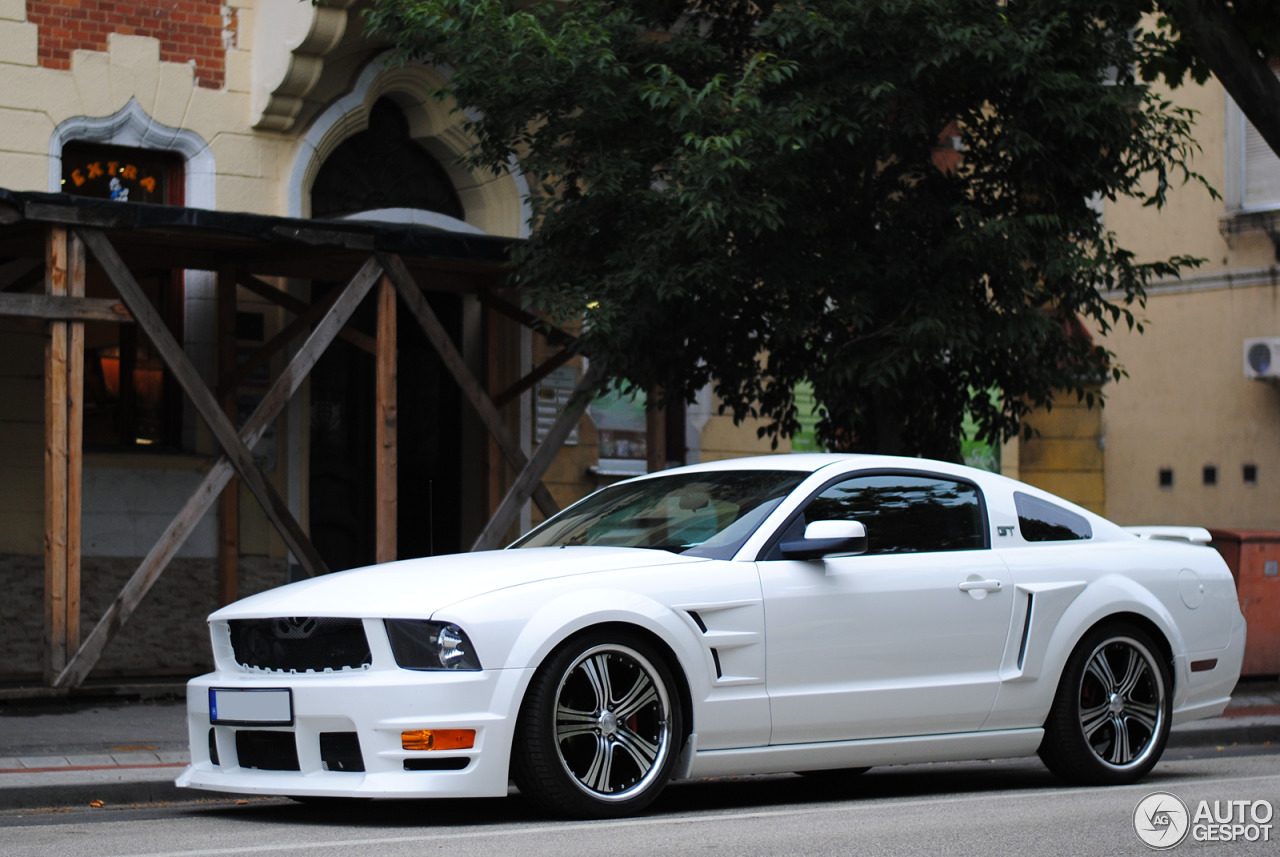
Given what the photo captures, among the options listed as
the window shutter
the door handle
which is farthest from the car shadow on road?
the window shutter

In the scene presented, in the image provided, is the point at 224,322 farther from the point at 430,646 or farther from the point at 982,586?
the point at 430,646

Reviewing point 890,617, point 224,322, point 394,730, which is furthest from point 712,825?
point 224,322

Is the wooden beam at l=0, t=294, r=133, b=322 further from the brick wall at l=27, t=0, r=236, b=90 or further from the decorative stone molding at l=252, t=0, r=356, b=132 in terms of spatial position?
the decorative stone molding at l=252, t=0, r=356, b=132

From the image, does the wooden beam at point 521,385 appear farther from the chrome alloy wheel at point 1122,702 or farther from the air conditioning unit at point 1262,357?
the air conditioning unit at point 1262,357

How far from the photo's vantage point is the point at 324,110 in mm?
14078

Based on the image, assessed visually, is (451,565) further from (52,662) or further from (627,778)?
(52,662)

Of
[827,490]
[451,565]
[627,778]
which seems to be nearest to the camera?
[627,778]

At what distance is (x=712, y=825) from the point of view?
6.16m

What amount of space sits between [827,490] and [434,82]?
8.60 m

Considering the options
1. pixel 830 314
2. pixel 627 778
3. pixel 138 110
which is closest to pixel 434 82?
pixel 138 110

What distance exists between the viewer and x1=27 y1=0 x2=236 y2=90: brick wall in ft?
42.7

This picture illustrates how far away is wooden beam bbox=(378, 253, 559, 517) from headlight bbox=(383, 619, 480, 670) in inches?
253

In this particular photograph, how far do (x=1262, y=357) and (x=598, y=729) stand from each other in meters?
19.1

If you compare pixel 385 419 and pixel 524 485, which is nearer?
pixel 385 419
